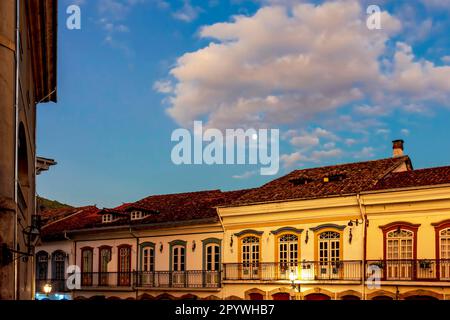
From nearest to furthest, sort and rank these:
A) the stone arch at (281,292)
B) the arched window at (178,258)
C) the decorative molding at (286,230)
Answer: the stone arch at (281,292) → the decorative molding at (286,230) → the arched window at (178,258)

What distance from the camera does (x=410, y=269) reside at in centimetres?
2864

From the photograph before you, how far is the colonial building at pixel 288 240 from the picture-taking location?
28812mm

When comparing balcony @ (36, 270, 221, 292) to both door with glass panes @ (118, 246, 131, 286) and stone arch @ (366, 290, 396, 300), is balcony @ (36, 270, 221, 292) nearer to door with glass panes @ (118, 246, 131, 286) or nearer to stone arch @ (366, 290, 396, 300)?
door with glass panes @ (118, 246, 131, 286)

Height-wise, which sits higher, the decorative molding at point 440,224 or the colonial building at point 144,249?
the decorative molding at point 440,224

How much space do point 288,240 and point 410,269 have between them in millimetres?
6562

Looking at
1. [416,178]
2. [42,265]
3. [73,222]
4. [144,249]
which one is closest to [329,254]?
[416,178]

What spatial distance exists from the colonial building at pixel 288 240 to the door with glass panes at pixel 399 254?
0.15 ft

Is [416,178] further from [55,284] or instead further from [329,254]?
[55,284]

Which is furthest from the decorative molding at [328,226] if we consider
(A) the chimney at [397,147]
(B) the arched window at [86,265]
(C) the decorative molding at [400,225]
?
(B) the arched window at [86,265]

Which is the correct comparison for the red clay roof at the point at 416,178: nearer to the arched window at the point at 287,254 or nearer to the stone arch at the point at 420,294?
the stone arch at the point at 420,294

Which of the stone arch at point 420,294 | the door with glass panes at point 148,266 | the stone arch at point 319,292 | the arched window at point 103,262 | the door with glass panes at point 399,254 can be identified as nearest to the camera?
the stone arch at point 420,294
